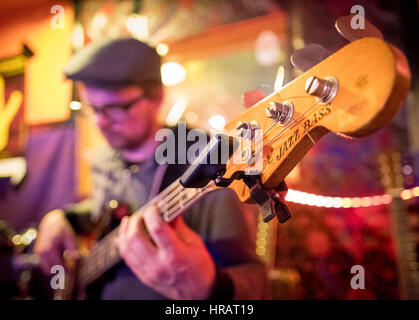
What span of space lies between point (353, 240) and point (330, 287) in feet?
0.87

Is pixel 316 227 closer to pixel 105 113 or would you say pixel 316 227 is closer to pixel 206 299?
pixel 206 299

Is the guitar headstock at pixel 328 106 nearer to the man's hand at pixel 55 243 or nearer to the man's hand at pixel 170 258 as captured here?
the man's hand at pixel 170 258

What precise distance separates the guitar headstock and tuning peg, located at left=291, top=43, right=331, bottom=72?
0.05 meters

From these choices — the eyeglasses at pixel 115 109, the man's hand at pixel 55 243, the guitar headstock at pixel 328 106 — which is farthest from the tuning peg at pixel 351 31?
the man's hand at pixel 55 243

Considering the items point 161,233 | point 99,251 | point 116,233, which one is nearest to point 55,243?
point 99,251

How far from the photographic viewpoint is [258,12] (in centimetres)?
179

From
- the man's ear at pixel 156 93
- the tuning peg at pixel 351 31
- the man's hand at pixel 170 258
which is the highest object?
the man's ear at pixel 156 93

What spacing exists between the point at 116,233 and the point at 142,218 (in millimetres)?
239

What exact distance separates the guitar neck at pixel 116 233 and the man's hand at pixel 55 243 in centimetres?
16

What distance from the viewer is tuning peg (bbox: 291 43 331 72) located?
593mm

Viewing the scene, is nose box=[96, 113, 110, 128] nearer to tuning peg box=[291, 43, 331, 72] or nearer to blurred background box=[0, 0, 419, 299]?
blurred background box=[0, 0, 419, 299]

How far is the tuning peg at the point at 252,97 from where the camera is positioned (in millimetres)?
676

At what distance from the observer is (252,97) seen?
0.69 metres
